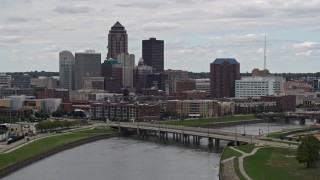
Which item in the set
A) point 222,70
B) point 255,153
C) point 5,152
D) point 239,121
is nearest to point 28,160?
point 5,152

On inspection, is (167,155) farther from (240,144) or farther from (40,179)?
(40,179)

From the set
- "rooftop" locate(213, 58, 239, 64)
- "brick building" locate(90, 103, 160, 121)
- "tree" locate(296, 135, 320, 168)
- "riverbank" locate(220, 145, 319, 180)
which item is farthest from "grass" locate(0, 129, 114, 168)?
"rooftop" locate(213, 58, 239, 64)

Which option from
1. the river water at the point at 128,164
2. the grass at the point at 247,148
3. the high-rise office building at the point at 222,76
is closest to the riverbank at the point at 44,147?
the river water at the point at 128,164

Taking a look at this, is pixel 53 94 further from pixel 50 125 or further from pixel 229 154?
pixel 229 154

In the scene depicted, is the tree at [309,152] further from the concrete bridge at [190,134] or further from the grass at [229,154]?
the concrete bridge at [190,134]

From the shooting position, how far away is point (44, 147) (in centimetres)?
7438

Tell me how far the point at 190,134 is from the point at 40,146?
71.8ft

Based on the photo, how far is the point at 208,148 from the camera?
80.8 metres

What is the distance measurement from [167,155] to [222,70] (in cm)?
11871

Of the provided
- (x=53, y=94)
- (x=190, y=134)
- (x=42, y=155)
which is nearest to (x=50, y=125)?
(x=190, y=134)

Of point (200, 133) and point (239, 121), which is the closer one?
point (200, 133)

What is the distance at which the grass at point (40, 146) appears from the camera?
62909mm

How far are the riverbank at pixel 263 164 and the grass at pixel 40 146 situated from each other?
1904cm

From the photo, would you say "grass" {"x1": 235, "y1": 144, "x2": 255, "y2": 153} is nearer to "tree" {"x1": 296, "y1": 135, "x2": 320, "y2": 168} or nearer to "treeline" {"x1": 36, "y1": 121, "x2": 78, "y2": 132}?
"tree" {"x1": 296, "y1": 135, "x2": 320, "y2": 168}
